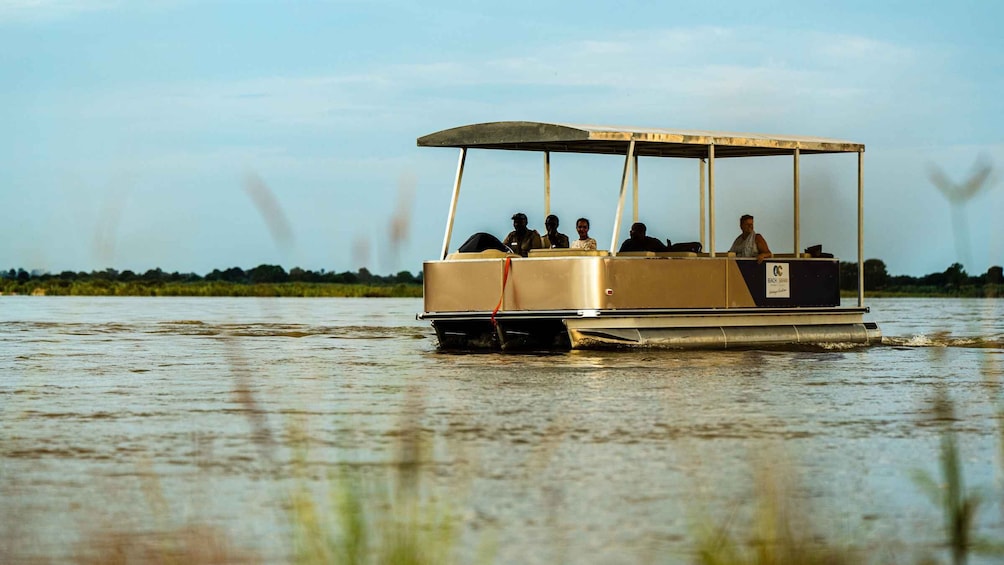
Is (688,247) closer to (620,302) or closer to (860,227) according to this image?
(620,302)

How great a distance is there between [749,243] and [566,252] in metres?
2.68

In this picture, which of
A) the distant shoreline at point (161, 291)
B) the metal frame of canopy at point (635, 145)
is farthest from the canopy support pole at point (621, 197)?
the distant shoreline at point (161, 291)

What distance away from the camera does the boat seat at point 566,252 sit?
16.1 m

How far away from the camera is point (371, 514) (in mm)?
5816

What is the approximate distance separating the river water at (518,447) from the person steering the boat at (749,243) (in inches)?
96.3

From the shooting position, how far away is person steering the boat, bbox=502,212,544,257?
17.4 m

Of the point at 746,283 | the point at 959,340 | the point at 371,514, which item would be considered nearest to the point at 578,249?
the point at 746,283

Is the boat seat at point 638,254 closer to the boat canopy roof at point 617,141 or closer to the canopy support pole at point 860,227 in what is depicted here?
the boat canopy roof at point 617,141

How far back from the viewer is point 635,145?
17547 mm

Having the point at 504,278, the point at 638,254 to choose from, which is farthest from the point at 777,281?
the point at 504,278

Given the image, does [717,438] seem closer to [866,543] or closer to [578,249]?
[866,543]

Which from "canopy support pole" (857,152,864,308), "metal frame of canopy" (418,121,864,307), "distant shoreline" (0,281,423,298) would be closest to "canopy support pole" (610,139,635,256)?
"metal frame of canopy" (418,121,864,307)

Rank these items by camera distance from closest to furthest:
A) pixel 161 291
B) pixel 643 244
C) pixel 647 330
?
pixel 647 330 < pixel 643 244 < pixel 161 291

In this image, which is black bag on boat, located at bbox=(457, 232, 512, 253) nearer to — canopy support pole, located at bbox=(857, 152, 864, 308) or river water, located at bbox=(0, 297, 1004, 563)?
river water, located at bbox=(0, 297, 1004, 563)
